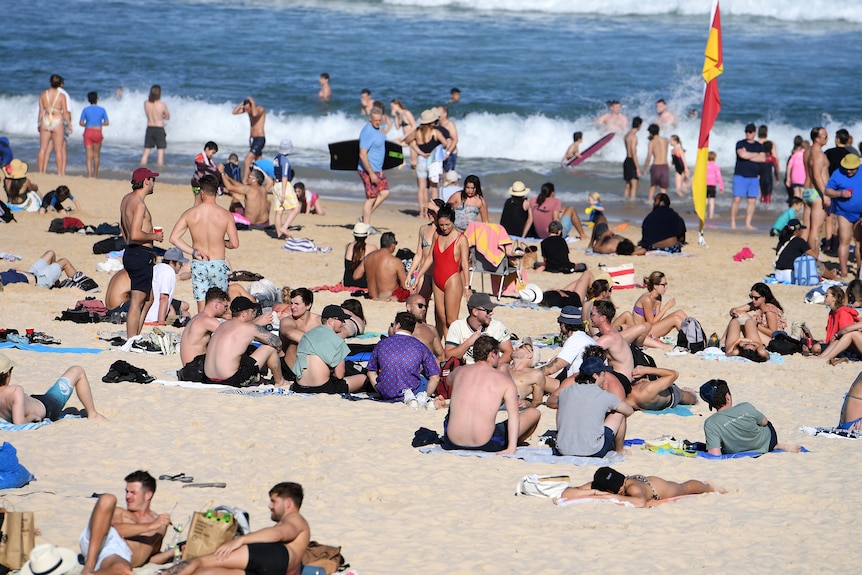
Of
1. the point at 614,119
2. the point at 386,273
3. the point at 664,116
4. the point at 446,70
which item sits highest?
the point at 446,70

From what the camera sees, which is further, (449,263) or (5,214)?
(5,214)

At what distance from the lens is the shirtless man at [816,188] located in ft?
45.0

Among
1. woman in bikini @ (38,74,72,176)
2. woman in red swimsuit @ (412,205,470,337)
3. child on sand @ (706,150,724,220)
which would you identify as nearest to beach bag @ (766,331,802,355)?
woman in red swimsuit @ (412,205,470,337)

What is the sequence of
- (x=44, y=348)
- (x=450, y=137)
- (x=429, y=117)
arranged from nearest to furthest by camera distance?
1. (x=44, y=348)
2. (x=429, y=117)
3. (x=450, y=137)

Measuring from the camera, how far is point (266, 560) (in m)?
5.19

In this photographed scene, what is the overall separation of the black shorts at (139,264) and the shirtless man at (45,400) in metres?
2.00

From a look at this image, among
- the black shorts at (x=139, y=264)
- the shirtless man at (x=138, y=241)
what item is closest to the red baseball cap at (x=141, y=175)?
the shirtless man at (x=138, y=241)

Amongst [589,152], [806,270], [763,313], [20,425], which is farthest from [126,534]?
[589,152]

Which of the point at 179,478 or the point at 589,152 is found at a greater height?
the point at 589,152

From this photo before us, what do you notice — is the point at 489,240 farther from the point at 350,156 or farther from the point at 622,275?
the point at 350,156

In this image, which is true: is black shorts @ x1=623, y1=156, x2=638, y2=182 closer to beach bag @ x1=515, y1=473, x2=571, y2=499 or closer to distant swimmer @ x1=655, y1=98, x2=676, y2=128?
distant swimmer @ x1=655, y1=98, x2=676, y2=128

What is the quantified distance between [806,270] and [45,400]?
28.2 feet

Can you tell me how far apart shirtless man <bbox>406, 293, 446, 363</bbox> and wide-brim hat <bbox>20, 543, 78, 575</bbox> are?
4300 mm

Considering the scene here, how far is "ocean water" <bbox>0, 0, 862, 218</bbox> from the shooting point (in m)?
24.8
